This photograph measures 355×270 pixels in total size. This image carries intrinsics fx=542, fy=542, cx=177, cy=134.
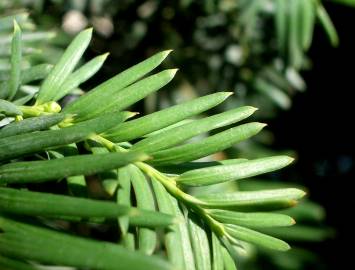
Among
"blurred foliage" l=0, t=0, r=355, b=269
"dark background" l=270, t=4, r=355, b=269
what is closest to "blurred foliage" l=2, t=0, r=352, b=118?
"blurred foliage" l=0, t=0, r=355, b=269

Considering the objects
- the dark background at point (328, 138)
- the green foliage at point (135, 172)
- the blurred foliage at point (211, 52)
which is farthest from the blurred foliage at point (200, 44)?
the green foliage at point (135, 172)

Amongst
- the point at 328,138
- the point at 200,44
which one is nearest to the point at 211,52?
the point at 200,44

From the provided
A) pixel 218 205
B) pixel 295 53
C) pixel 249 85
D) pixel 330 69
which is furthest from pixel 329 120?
pixel 218 205

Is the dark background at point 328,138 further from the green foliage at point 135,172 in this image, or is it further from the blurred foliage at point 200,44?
the green foliage at point 135,172

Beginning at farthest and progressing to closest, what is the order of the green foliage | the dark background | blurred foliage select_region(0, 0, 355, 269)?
the dark background, blurred foliage select_region(0, 0, 355, 269), the green foliage

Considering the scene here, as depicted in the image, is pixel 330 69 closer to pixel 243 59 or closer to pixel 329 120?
pixel 329 120

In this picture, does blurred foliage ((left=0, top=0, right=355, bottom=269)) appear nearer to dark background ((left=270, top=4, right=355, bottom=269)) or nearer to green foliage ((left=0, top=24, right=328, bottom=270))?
dark background ((left=270, top=4, right=355, bottom=269))
